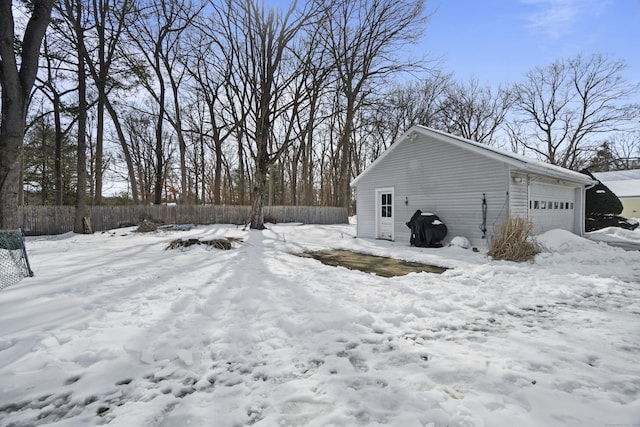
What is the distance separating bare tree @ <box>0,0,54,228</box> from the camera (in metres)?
6.33

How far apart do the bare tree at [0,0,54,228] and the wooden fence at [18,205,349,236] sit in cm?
783

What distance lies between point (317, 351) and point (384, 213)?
29.5 feet

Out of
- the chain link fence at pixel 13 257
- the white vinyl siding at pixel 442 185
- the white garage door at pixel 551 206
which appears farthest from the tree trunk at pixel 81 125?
the white garage door at pixel 551 206

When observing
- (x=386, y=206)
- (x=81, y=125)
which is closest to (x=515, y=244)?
(x=386, y=206)

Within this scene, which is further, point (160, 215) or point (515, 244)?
point (160, 215)

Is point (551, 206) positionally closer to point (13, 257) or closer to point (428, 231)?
point (428, 231)

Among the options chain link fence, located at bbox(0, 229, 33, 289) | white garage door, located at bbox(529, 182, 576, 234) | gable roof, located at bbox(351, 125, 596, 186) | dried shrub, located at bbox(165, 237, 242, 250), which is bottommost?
dried shrub, located at bbox(165, 237, 242, 250)

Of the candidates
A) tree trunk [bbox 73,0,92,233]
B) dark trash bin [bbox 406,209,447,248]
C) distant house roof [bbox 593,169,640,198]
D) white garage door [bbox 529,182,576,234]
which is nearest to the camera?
dark trash bin [bbox 406,209,447,248]

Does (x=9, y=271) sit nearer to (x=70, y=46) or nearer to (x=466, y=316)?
(x=466, y=316)

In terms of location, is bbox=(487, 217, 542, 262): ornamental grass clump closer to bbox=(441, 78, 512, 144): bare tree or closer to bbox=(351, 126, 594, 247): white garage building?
bbox=(351, 126, 594, 247): white garage building

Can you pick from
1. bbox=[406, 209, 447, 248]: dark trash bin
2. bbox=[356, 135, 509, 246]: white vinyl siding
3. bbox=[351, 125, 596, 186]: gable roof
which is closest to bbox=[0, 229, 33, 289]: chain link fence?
bbox=[406, 209, 447, 248]: dark trash bin

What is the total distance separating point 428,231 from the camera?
8.61 m

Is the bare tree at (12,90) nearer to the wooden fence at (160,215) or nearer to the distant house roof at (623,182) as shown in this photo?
the wooden fence at (160,215)

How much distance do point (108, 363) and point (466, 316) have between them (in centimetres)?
323
